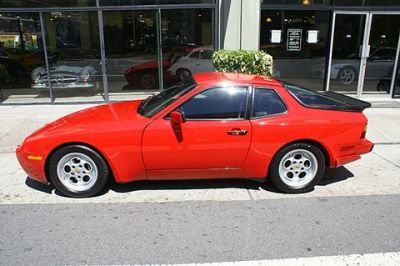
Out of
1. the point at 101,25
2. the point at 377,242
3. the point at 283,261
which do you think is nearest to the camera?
the point at 283,261

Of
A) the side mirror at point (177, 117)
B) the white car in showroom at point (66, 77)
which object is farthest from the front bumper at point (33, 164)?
the white car in showroom at point (66, 77)

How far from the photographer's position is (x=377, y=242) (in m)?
3.45

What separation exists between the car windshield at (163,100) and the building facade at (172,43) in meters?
5.13

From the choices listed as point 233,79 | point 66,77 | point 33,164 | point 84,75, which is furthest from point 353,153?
point 66,77

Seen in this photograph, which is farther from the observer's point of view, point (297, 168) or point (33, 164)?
point (297, 168)

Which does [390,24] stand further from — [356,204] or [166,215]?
[166,215]

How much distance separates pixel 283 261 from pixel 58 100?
8.46 metres

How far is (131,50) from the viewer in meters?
10.1

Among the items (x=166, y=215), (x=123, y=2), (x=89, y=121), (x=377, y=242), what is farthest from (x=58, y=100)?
(x=377, y=242)

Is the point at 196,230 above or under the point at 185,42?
under

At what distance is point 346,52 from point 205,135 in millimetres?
7351

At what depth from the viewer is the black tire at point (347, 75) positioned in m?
10.1

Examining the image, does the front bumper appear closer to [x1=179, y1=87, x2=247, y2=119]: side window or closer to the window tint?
[x1=179, y1=87, x2=247, y2=119]: side window

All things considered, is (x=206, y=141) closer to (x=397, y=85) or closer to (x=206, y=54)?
(x=206, y=54)
